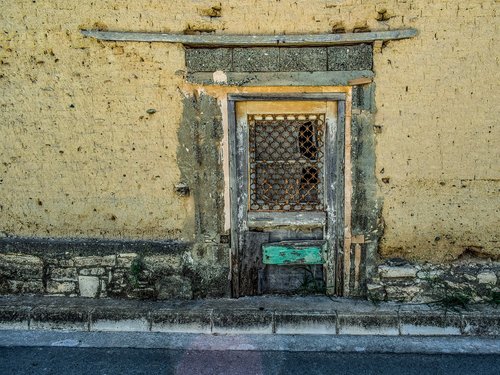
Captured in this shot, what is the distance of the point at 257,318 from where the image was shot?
4.39 m

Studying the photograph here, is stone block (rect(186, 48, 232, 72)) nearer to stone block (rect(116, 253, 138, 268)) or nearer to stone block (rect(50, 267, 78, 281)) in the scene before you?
stone block (rect(116, 253, 138, 268))

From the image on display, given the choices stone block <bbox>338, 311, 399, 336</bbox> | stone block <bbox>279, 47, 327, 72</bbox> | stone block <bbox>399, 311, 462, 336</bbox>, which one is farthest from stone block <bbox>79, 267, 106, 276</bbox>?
stone block <bbox>399, 311, 462, 336</bbox>

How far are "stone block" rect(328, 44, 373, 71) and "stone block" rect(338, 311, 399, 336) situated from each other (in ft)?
7.69

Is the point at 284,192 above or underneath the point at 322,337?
above

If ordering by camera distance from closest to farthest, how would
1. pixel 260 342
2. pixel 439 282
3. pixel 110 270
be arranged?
pixel 260 342
pixel 439 282
pixel 110 270

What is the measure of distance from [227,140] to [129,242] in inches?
56.3

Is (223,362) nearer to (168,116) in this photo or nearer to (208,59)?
(168,116)

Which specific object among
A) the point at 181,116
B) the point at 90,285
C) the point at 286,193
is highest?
the point at 181,116

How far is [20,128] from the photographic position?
15.0 feet

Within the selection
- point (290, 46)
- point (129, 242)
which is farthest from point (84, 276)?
point (290, 46)

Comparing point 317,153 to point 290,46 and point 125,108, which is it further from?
point 125,108

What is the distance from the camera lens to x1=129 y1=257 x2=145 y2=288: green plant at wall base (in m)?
4.61

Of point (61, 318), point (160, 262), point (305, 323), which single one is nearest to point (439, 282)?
point (305, 323)

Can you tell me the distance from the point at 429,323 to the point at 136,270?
2.88 metres
